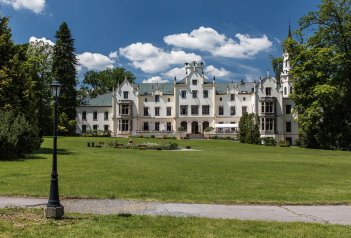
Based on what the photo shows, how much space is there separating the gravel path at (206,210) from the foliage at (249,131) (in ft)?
178

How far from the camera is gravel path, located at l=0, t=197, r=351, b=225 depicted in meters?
10.5

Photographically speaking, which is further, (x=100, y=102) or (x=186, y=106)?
(x=100, y=102)

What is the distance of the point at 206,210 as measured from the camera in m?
11.2

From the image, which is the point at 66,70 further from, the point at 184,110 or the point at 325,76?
the point at 325,76

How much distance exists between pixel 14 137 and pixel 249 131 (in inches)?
1820

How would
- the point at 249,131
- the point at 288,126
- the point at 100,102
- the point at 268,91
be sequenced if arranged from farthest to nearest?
the point at 100,102 < the point at 288,126 < the point at 268,91 < the point at 249,131

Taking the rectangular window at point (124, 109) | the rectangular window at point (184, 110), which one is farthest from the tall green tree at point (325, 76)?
the rectangular window at point (124, 109)

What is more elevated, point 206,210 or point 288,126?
point 288,126

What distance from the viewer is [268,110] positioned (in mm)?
80375

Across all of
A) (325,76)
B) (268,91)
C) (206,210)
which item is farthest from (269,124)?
(206,210)

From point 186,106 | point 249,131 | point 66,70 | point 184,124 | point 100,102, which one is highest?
point 66,70

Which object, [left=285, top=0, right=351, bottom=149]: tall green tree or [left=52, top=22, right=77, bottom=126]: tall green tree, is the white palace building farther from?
[left=285, top=0, right=351, bottom=149]: tall green tree

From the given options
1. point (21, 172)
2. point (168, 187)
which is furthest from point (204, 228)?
point (21, 172)

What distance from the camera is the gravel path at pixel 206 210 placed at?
10.5 meters
